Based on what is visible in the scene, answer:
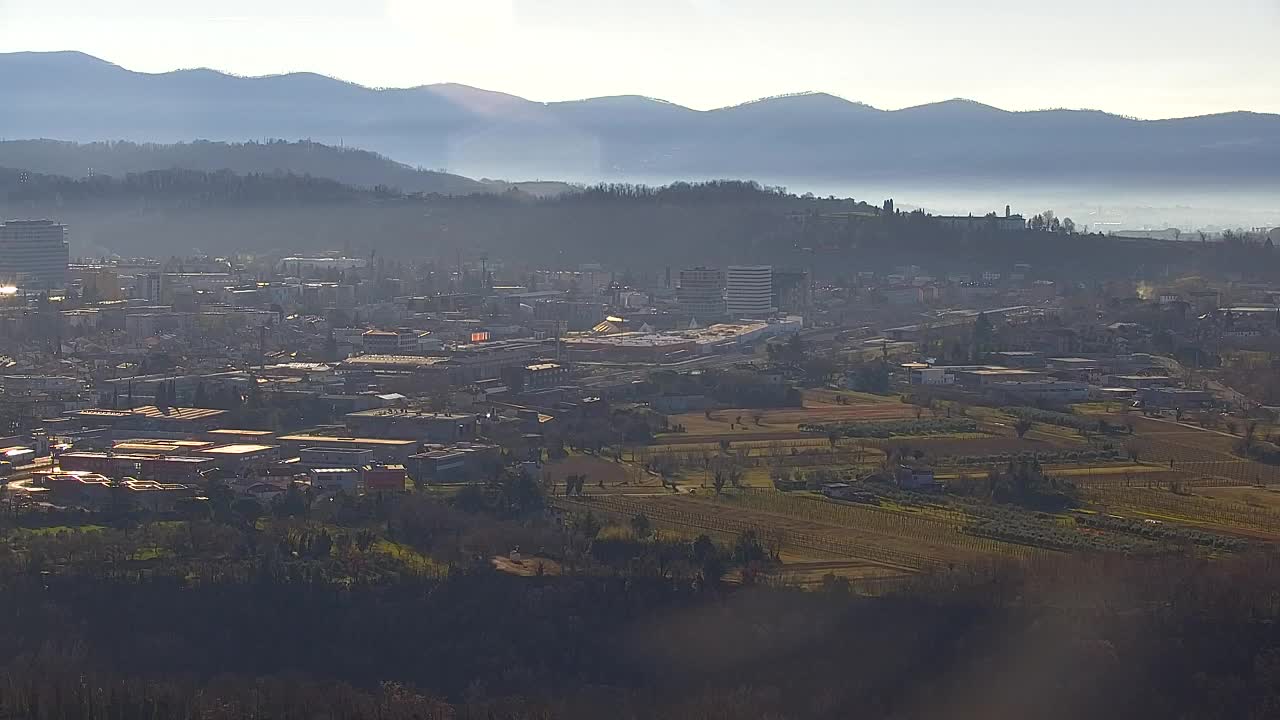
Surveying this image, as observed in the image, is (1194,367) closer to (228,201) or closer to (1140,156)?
(228,201)

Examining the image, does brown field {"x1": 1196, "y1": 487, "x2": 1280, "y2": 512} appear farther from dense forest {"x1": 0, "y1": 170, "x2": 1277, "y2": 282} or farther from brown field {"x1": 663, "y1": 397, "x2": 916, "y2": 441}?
dense forest {"x1": 0, "y1": 170, "x2": 1277, "y2": 282}

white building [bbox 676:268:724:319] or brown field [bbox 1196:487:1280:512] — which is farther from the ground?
white building [bbox 676:268:724:319]

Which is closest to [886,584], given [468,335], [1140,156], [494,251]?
[468,335]

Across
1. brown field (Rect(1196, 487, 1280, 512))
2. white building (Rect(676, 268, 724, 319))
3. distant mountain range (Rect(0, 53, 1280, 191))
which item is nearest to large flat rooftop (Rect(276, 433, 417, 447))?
brown field (Rect(1196, 487, 1280, 512))

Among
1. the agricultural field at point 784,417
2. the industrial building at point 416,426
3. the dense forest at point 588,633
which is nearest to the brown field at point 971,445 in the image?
the agricultural field at point 784,417

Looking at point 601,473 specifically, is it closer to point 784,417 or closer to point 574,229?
point 784,417

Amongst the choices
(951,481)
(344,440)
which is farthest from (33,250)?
(951,481)
